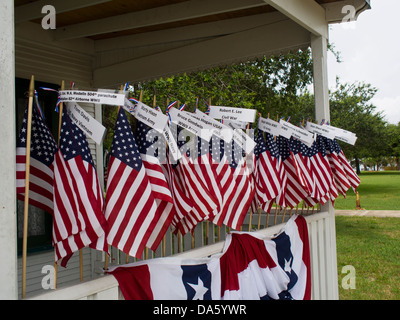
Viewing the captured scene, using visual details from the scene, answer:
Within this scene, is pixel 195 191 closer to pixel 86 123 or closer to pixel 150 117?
pixel 150 117

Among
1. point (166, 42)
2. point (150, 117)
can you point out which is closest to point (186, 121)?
point (150, 117)

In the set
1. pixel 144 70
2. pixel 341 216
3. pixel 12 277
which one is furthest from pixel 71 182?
pixel 341 216

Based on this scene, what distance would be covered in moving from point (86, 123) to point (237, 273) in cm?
186

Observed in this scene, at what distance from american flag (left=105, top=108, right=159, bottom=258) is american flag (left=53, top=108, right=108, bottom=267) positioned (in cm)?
9

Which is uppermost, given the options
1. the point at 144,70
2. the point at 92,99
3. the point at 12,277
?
the point at 144,70

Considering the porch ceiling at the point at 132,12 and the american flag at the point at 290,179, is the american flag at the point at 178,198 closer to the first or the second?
the american flag at the point at 290,179

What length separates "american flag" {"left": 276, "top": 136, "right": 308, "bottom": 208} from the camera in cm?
477

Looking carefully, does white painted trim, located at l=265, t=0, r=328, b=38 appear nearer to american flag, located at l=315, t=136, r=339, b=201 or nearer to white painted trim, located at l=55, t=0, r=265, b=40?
white painted trim, located at l=55, t=0, r=265, b=40

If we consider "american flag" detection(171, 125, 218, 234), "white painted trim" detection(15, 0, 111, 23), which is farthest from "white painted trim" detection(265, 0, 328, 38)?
"white painted trim" detection(15, 0, 111, 23)

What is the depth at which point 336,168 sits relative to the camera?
5566 millimetres

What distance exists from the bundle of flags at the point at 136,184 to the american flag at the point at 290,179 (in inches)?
15.7

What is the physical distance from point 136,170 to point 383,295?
23.6 ft

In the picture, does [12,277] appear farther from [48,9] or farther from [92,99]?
[48,9]

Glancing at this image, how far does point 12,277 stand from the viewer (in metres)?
1.89
